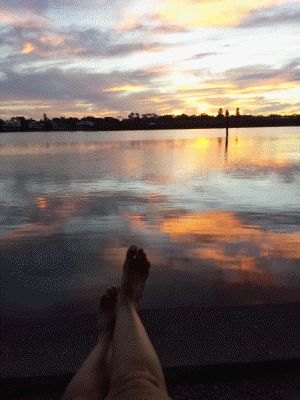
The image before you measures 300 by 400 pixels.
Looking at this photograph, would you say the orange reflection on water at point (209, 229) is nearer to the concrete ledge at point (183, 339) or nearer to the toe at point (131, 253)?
the toe at point (131, 253)

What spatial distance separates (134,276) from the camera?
2674 mm

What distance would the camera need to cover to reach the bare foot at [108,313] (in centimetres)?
214

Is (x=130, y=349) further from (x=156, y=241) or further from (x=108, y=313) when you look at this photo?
(x=156, y=241)

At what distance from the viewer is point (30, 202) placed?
731cm

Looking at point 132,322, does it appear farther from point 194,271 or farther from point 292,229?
point 292,229

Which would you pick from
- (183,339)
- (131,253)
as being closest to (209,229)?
(131,253)

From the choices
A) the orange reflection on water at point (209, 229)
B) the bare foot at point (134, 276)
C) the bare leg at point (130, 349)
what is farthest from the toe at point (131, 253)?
the orange reflection on water at point (209, 229)

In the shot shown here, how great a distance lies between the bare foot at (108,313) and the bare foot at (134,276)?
128mm

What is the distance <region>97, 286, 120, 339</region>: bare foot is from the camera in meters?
2.14

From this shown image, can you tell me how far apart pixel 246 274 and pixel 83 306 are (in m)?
1.82

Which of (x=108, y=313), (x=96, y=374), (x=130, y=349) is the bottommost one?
(x=108, y=313)

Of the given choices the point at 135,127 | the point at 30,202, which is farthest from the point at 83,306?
the point at 135,127

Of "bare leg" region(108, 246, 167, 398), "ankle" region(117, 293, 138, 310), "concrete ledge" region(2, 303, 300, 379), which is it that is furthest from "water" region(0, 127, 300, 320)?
"bare leg" region(108, 246, 167, 398)

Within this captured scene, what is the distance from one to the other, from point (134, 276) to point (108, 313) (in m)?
0.39
